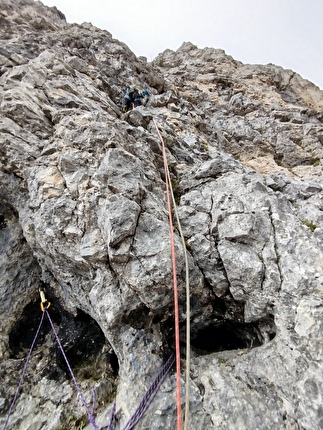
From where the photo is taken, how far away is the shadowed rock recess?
12.3 feet

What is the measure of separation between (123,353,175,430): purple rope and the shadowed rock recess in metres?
0.08

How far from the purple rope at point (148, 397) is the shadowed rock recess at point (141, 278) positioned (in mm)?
83

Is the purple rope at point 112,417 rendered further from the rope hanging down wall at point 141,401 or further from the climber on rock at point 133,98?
the climber on rock at point 133,98

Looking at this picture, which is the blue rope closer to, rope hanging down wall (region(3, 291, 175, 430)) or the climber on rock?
rope hanging down wall (region(3, 291, 175, 430))

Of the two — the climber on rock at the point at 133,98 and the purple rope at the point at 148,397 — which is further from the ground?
the climber on rock at the point at 133,98

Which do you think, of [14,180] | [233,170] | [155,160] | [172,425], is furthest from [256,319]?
[14,180]

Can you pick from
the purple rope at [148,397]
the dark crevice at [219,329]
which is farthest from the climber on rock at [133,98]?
the purple rope at [148,397]

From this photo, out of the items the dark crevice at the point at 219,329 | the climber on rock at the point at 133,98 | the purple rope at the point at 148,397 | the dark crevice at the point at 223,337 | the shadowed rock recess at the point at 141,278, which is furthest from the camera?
the climber on rock at the point at 133,98

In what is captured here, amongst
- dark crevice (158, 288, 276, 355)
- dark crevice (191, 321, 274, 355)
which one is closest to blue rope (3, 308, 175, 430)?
dark crevice (158, 288, 276, 355)

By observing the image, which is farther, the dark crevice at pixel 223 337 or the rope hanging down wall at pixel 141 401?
the dark crevice at pixel 223 337

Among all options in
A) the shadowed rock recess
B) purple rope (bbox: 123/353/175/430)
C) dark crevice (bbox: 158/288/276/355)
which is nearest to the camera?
purple rope (bbox: 123/353/175/430)

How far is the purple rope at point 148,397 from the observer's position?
3.64 m

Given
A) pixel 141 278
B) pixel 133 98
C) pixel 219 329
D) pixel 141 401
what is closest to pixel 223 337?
pixel 219 329

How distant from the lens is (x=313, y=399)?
126 inches
